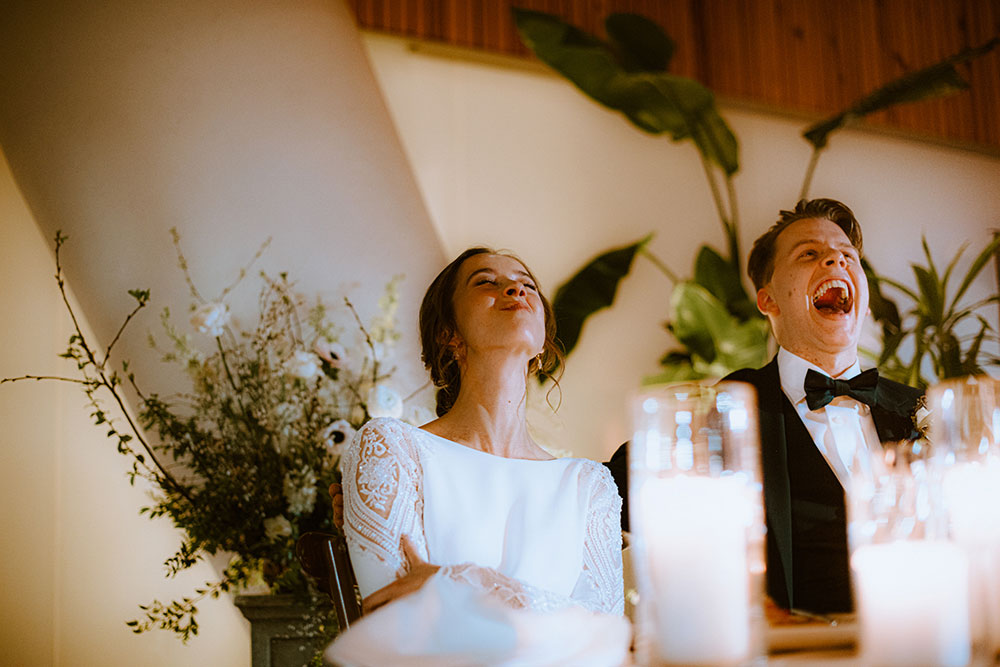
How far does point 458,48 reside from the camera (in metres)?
3.77

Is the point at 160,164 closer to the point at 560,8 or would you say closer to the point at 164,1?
the point at 164,1

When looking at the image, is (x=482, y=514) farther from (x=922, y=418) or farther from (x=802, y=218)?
(x=802, y=218)

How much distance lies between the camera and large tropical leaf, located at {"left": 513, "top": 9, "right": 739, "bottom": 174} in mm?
3412

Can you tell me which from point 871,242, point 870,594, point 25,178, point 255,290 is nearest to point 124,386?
point 255,290

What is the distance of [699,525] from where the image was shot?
0.83 m

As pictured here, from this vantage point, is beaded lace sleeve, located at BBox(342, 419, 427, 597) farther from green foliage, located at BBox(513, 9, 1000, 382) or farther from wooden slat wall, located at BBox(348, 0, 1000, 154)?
wooden slat wall, located at BBox(348, 0, 1000, 154)

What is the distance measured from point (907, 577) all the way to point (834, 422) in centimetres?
144

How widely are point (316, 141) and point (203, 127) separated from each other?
1.32 ft

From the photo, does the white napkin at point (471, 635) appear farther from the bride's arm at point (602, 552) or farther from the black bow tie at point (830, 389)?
the black bow tie at point (830, 389)

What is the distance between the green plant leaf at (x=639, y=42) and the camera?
3.63 metres

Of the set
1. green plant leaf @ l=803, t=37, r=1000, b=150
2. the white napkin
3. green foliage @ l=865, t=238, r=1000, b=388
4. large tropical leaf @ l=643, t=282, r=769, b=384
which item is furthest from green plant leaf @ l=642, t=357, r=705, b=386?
the white napkin

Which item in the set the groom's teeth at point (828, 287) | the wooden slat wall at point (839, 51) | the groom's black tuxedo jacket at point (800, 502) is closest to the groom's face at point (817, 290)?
the groom's teeth at point (828, 287)

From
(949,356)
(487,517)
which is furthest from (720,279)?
(487,517)

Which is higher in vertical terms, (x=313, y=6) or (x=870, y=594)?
(x=313, y=6)
